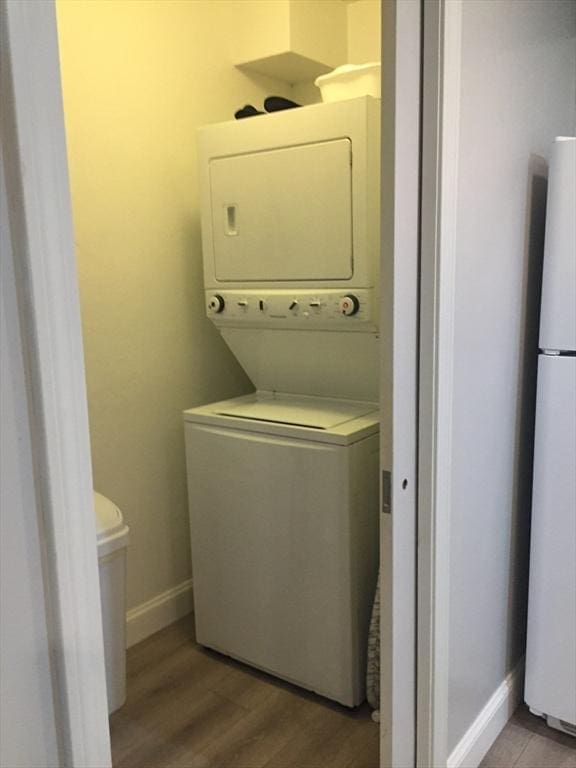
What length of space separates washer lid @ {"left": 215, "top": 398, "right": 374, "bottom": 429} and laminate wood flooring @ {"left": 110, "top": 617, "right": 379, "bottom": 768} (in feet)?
3.03

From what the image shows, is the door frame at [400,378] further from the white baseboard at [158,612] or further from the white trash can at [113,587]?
the white baseboard at [158,612]

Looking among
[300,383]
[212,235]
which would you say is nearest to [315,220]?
[212,235]

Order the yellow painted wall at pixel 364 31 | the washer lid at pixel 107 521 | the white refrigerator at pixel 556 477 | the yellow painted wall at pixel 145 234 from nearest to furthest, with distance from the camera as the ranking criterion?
the white refrigerator at pixel 556 477, the washer lid at pixel 107 521, the yellow painted wall at pixel 145 234, the yellow painted wall at pixel 364 31

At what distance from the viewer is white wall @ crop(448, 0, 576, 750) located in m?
1.55

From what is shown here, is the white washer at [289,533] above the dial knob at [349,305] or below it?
below

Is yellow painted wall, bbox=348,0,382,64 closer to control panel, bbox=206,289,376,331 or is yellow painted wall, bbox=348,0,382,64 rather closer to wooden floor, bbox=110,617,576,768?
control panel, bbox=206,289,376,331

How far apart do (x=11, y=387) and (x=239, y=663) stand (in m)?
2.01

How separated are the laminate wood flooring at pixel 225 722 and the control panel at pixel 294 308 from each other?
4.06ft

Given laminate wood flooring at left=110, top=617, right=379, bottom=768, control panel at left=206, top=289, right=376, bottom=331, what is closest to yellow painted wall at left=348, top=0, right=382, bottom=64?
control panel at left=206, top=289, right=376, bottom=331

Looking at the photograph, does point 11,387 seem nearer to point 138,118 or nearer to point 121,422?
point 121,422

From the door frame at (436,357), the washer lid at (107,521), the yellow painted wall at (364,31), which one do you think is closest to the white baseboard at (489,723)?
the door frame at (436,357)

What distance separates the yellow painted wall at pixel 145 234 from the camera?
7.53 feet

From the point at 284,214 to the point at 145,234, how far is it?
0.60 m

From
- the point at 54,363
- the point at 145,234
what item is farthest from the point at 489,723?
the point at 145,234
